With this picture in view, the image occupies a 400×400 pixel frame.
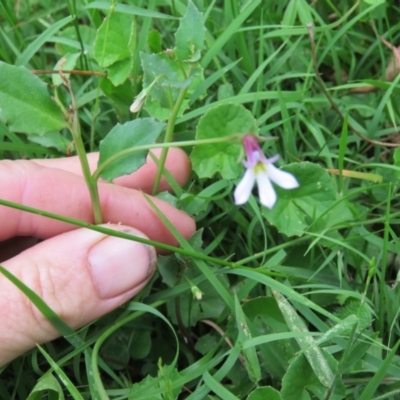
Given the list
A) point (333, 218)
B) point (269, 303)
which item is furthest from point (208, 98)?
point (269, 303)

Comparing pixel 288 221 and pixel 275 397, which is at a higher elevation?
pixel 288 221

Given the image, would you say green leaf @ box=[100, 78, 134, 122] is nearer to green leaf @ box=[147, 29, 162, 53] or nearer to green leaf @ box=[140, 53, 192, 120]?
green leaf @ box=[147, 29, 162, 53]

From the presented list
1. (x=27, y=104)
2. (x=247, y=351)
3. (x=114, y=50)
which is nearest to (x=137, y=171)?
(x=114, y=50)

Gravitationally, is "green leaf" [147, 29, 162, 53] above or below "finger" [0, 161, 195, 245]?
above

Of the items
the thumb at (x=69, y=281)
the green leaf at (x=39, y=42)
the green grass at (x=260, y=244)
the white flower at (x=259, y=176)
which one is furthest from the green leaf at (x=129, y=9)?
the white flower at (x=259, y=176)

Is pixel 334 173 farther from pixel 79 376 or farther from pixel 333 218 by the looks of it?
pixel 79 376

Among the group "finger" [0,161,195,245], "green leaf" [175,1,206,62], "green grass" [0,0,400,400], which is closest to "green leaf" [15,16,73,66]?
"green grass" [0,0,400,400]
